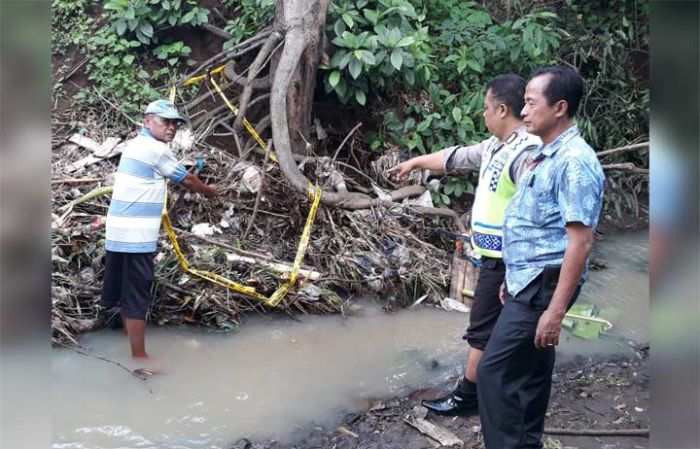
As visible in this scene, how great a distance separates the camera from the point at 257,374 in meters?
4.25

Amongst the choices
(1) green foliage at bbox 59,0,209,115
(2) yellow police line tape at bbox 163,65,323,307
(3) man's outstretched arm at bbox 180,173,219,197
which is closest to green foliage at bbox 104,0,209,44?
(1) green foliage at bbox 59,0,209,115

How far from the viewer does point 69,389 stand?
13.0 ft

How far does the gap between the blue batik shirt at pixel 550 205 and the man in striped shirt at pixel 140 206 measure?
7.21 feet

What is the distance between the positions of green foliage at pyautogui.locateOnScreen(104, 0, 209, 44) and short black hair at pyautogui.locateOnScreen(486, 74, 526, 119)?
4.97 meters

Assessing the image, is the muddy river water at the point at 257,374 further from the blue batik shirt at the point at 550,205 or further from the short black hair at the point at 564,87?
the short black hair at the point at 564,87

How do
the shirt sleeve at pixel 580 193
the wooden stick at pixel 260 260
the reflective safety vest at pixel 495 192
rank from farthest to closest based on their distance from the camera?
the wooden stick at pixel 260 260
the reflective safety vest at pixel 495 192
the shirt sleeve at pixel 580 193

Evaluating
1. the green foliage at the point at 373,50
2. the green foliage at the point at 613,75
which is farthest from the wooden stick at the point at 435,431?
the green foliage at the point at 613,75

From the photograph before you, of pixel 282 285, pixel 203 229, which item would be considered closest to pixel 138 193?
pixel 282 285

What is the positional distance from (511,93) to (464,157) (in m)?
0.56

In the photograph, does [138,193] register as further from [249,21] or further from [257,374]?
[249,21]

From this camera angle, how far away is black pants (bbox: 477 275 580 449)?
2.75 meters

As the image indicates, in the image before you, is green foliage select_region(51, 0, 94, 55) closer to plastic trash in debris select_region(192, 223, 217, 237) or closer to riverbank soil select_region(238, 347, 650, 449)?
plastic trash in debris select_region(192, 223, 217, 237)

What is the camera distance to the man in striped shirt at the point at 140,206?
4.03 meters

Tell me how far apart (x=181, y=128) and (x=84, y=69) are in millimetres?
1845
